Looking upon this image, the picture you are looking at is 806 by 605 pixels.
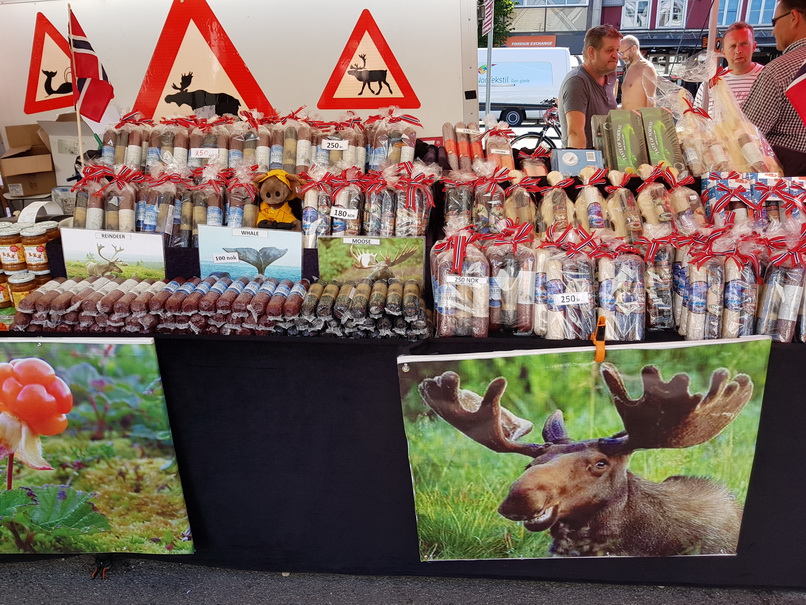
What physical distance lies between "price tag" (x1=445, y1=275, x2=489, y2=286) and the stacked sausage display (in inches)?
4.5

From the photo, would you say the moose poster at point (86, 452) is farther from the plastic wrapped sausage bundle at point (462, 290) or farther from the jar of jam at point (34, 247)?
the plastic wrapped sausage bundle at point (462, 290)

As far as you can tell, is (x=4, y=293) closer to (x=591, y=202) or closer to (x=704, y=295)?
(x=591, y=202)

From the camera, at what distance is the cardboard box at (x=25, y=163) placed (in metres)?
4.39

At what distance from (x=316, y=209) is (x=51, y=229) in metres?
0.98

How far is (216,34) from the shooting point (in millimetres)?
4008

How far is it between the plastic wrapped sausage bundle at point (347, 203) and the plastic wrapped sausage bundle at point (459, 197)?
0.31m

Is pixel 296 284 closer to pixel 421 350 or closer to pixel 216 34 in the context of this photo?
pixel 421 350

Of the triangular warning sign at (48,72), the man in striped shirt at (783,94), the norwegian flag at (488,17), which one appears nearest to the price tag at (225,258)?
the man in striped shirt at (783,94)

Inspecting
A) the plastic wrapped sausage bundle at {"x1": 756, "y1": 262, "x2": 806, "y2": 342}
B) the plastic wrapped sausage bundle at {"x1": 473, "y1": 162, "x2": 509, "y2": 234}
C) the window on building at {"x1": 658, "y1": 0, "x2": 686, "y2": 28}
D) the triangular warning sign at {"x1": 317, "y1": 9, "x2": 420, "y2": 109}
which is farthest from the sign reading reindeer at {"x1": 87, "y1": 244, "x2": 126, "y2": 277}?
the window on building at {"x1": 658, "y1": 0, "x2": 686, "y2": 28}

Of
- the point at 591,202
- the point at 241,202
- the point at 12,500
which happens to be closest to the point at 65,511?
the point at 12,500

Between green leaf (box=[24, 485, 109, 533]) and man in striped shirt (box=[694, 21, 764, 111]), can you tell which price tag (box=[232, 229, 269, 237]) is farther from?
man in striped shirt (box=[694, 21, 764, 111])

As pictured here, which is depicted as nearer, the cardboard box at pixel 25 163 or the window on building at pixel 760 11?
the cardboard box at pixel 25 163

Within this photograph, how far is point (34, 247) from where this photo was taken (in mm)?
2043

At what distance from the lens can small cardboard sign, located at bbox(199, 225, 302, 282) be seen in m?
1.97
